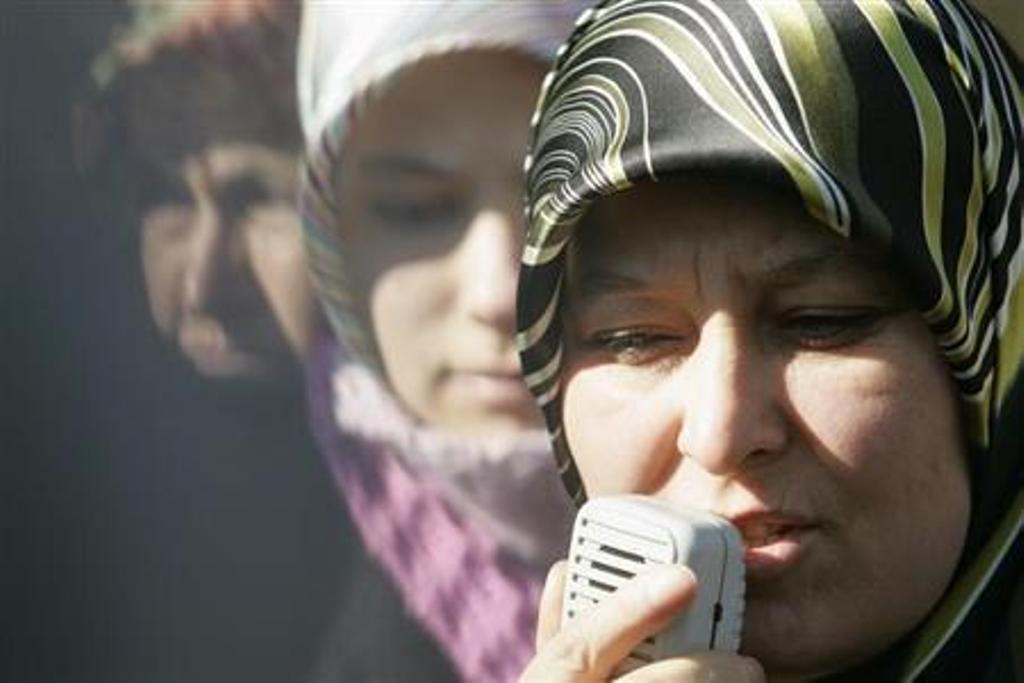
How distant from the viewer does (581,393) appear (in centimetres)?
135

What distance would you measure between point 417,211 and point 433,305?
97 millimetres

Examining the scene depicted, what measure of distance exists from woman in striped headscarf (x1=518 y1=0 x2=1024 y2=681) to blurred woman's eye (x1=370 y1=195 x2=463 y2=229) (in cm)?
71

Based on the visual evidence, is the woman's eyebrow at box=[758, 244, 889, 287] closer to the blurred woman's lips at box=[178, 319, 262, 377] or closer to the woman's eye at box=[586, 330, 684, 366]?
the woman's eye at box=[586, 330, 684, 366]

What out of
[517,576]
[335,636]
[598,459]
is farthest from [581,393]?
[335,636]

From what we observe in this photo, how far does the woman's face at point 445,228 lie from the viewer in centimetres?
202

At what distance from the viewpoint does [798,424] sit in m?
1.22

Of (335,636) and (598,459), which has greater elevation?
(598,459)

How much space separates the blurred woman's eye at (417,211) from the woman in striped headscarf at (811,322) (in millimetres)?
711

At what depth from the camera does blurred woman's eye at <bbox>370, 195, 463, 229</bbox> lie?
2.06 meters

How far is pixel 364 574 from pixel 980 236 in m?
1.05

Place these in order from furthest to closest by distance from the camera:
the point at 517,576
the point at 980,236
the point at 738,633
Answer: the point at 517,576, the point at 980,236, the point at 738,633

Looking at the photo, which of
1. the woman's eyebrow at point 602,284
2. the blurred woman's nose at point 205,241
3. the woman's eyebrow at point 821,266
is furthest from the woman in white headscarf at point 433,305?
the woman's eyebrow at point 821,266

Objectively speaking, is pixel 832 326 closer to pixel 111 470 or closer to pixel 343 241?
pixel 343 241

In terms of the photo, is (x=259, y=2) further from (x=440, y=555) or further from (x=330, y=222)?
(x=440, y=555)
